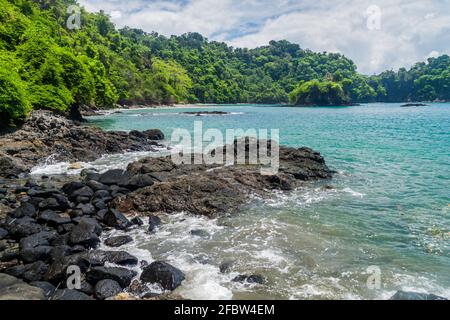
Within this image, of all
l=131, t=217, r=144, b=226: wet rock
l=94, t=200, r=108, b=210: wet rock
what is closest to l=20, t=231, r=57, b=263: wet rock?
l=131, t=217, r=144, b=226: wet rock

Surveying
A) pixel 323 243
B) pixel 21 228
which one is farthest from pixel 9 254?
pixel 323 243

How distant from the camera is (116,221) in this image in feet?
48.7

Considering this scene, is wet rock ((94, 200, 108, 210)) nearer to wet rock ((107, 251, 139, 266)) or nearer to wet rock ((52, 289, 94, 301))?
wet rock ((107, 251, 139, 266))

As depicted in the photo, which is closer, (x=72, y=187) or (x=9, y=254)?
(x=9, y=254)

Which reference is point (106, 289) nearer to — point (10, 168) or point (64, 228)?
point (64, 228)

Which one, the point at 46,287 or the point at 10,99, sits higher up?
the point at 10,99

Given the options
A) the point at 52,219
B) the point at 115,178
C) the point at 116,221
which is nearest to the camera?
the point at 52,219

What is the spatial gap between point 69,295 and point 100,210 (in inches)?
295

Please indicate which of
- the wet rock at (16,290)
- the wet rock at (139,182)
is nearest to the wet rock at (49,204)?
the wet rock at (139,182)

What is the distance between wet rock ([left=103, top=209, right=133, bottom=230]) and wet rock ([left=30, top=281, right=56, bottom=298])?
4948mm

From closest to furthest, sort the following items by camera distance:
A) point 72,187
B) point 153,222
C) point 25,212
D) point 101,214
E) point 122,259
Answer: point 122,259 → point 25,212 → point 153,222 → point 101,214 → point 72,187

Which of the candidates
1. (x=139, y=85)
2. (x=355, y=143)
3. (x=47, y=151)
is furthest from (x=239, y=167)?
(x=139, y=85)

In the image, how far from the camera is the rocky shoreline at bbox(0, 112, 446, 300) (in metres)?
10.1

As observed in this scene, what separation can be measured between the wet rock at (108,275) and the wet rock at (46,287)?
96 cm
